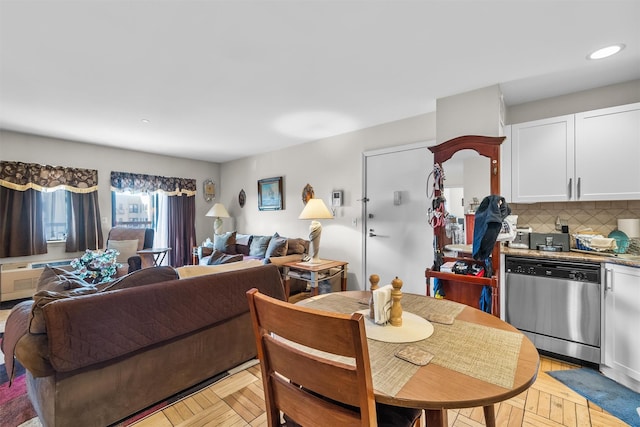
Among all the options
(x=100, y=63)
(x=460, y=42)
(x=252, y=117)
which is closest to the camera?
(x=460, y=42)

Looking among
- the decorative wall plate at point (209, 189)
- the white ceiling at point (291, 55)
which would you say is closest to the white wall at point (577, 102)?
the white ceiling at point (291, 55)

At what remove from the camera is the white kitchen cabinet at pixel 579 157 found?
215 cm

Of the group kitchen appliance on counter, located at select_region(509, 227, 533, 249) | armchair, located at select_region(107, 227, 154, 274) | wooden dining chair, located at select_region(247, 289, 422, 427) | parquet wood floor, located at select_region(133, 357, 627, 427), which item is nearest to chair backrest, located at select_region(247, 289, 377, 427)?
wooden dining chair, located at select_region(247, 289, 422, 427)

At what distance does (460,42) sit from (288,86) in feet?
Answer: 4.52

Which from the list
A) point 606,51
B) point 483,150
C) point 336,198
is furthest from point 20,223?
A: point 606,51

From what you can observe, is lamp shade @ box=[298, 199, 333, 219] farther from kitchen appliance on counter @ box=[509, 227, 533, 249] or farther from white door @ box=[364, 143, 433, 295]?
kitchen appliance on counter @ box=[509, 227, 533, 249]

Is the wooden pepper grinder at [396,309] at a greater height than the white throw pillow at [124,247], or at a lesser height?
greater

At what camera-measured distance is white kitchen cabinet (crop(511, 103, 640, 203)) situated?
84.7 inches

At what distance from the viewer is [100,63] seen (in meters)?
2.12

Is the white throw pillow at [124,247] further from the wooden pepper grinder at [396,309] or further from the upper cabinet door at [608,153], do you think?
the upper cabinet door at [608,153]

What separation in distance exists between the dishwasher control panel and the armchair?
4757 millimetres

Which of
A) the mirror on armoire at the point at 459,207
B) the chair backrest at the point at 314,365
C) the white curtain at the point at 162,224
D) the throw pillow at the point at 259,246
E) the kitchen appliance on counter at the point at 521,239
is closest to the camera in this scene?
the chair backrest at the point at 314,365

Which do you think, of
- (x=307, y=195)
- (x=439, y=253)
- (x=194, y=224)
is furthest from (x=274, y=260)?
(x=194, y=224)

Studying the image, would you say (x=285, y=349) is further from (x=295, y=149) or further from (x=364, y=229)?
(x=295, y=149)
